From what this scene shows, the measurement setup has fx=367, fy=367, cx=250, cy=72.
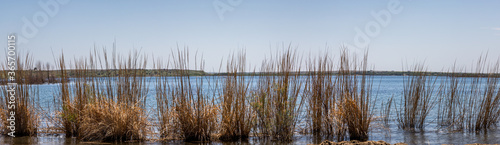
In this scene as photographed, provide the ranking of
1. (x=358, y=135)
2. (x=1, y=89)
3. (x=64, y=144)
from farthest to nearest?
(x=1, y=89)
(x=358, y=135)
(x=64, y=144)

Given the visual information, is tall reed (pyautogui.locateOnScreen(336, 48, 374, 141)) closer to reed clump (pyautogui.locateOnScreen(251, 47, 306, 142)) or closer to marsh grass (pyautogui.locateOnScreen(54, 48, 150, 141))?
reed clump (pyautogui.locateOnScreen(251, 47, 306, 142))

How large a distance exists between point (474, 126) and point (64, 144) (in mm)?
6834

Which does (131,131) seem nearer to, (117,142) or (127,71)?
(117,142)

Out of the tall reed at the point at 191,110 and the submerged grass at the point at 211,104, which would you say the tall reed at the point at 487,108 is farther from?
the tall reed at the point at 191,110

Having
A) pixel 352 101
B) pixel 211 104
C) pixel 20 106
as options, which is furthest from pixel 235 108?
pixel 20 106

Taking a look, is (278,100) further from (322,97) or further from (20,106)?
(20,106)

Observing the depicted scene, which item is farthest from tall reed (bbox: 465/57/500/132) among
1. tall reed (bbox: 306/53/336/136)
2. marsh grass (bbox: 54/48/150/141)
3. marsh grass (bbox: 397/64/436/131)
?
marsh grass (bbox: 54/48/150/141)

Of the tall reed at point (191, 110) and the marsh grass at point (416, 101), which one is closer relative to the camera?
the tall reed at point (191, 110)

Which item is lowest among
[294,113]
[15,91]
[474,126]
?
[474,126]

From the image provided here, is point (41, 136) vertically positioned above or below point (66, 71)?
below

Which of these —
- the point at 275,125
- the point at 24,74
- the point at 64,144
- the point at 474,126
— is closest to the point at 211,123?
the point at 275,125

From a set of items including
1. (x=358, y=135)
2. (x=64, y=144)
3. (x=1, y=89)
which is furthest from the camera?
(x=1, y=89)

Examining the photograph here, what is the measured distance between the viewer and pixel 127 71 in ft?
18.0

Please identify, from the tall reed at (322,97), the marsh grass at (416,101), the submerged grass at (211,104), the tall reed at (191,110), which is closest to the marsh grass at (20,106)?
the submerged grass at (211,104)
